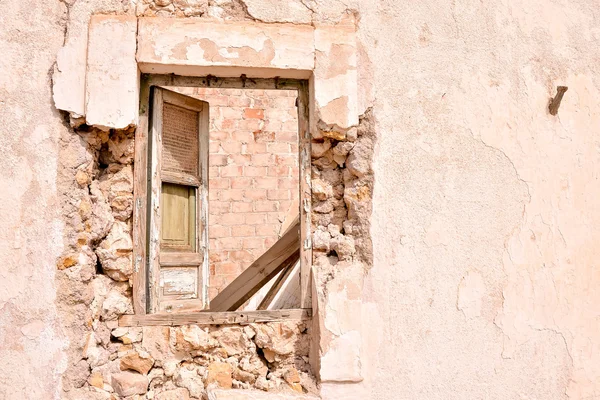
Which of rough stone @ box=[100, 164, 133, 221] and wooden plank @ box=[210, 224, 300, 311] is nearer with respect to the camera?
rough stone @ box=[100, 164, 133, 221]

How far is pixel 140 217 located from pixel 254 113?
3997 mm

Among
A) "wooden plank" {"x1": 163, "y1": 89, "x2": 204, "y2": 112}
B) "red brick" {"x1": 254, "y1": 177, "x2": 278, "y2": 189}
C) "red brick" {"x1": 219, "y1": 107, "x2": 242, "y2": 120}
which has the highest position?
"red brick" {"x1": 219, "y1": 107, "x2": 242, "y2": 120}

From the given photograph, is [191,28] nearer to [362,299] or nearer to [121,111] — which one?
[121,111]

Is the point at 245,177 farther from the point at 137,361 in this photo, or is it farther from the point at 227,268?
the point at 137,361

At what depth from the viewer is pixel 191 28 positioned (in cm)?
304

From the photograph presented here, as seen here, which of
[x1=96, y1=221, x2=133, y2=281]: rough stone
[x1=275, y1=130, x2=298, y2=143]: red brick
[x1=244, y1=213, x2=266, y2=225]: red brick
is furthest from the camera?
[x1=275, y1=130, x2=298, y2=143]: red brick

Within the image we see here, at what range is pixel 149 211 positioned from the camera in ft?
10.3

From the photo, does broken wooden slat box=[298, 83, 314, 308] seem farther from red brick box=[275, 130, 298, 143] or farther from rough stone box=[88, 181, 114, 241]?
red brick box=[275, 130, 298, 143]

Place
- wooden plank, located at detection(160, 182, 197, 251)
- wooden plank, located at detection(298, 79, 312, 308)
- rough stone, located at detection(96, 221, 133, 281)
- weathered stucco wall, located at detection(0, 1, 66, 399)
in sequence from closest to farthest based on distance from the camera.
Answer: weathered stucco wall, located at detection(0, 1, 66, 399) < rough stone, located at detection(96, 221, 133, 281) < wooden plank, located at detection(298, 79, 312, 308) < wooden plank, located at detection(160, 182, 197, 251)

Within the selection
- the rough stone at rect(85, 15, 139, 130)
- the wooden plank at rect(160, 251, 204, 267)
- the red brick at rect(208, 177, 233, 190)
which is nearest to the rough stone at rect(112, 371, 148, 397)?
the wooden plank at rect(160, 251, 204, 267)

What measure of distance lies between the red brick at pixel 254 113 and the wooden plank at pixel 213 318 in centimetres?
412

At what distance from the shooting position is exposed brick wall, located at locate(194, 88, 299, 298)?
6.66 metres

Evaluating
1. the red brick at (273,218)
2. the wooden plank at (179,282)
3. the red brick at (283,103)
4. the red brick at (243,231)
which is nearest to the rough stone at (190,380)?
the wooden plank at (179,282)

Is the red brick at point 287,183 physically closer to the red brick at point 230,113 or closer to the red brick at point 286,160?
the red brick at point 286,160
